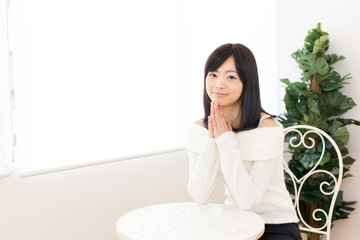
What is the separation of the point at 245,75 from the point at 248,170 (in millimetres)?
376

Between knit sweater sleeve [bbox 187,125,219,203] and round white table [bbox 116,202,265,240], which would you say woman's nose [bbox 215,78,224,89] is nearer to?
knit sweater sleeve [bbox 187,125,219,203]

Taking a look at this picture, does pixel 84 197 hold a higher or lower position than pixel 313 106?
lower

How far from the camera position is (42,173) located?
5.47 feet

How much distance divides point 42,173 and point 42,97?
34 cm

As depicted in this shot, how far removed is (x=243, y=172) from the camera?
1.40m

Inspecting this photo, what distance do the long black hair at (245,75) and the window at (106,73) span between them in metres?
0.65

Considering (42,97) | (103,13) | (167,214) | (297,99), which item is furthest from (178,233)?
(297,99)

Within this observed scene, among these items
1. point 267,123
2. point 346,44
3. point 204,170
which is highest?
point 346,44

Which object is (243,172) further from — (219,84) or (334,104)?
(334,104)

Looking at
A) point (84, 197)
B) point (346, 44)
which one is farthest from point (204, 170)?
point (346, 44)

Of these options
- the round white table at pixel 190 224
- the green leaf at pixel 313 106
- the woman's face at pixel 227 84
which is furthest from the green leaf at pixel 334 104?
the round white table at pixel 190 224

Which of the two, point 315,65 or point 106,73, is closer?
point 106,73

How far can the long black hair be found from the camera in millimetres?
1469

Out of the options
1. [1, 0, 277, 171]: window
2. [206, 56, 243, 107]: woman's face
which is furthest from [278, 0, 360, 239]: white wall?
[206, 56, 243, 107]: woman's face
